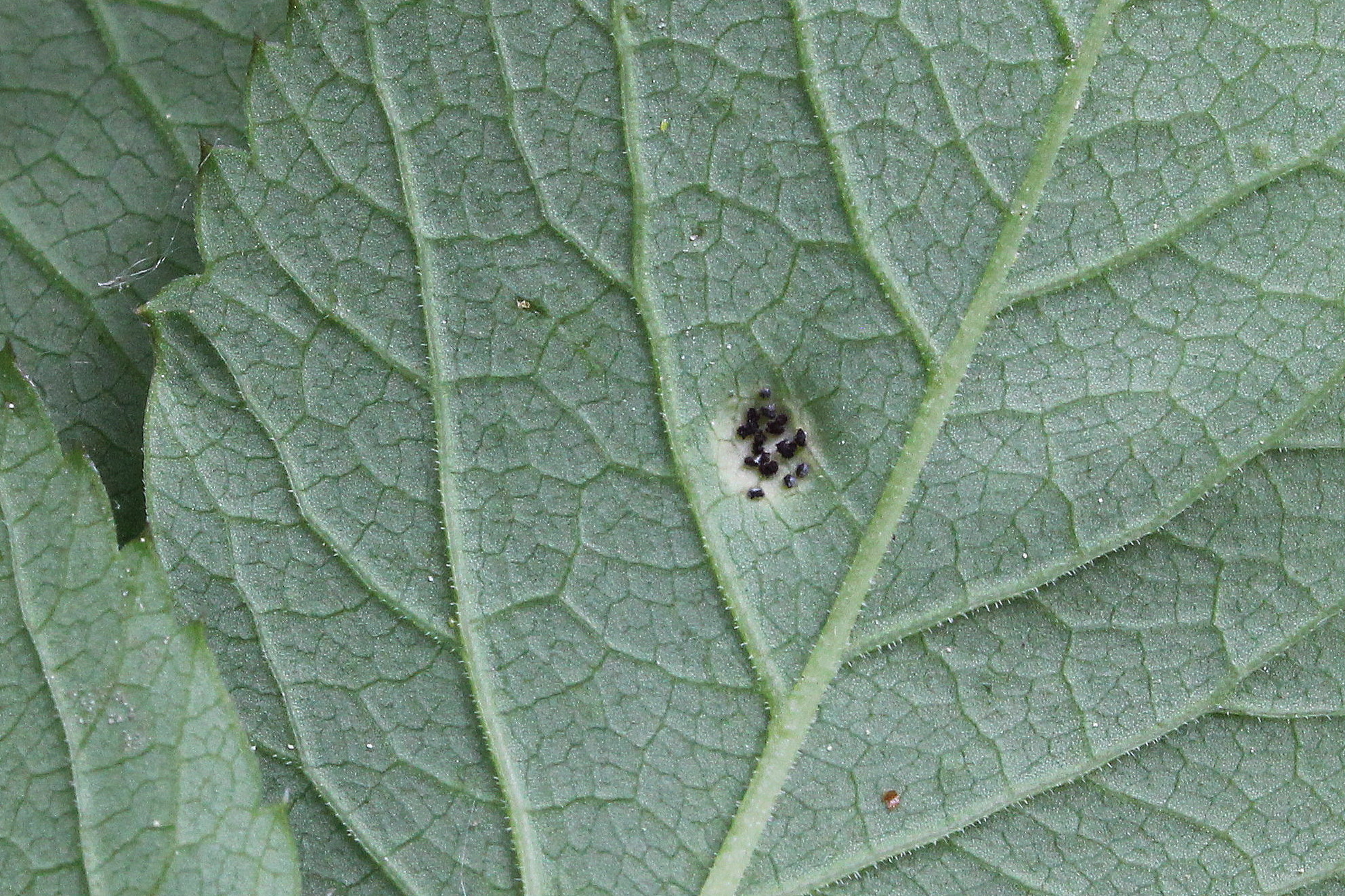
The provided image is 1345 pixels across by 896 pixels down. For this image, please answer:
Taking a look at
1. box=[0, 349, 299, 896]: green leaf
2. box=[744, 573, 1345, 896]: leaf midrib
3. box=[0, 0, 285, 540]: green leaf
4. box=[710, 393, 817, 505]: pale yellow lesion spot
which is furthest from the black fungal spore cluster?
box=[0, 0, 285, 540]: green leaf

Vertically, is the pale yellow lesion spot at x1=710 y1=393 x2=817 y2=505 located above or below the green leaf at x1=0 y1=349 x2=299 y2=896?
above

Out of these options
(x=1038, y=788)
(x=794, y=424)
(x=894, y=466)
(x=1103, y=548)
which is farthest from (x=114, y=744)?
(x=1103, y=548)

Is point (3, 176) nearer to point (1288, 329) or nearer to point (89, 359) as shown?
point (89, 359)

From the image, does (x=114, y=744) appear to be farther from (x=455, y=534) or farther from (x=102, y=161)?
(x=102, y=161)

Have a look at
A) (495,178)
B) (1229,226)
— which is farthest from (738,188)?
(1229,226)

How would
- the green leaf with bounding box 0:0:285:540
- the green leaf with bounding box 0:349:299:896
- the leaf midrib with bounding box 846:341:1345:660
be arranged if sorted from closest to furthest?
the green leaf with bounding box 0:349:299:896 < the leaf midrib with bounding box 846:341:1345:660 < the green leaf with bounding box 0:0:285:540

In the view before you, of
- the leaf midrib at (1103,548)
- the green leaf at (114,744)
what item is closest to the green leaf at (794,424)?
the leaf midrib at (1103,548)

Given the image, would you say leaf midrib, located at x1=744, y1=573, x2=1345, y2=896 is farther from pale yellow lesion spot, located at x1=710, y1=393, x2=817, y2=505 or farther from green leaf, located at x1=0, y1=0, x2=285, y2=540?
green leaf, located at x1=0, y1=0, x2=285, y2=540
